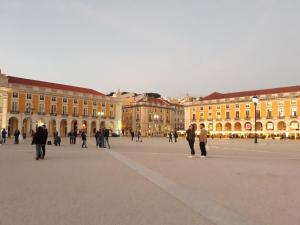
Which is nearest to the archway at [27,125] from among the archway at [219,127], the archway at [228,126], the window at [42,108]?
the window at [42,108]

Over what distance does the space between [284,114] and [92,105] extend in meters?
51.0

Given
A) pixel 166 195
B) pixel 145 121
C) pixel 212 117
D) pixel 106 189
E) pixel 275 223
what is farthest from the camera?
pixel 145 121

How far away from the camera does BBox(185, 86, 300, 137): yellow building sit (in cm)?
8044

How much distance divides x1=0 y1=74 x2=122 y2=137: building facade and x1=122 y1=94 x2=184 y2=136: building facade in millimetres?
16776

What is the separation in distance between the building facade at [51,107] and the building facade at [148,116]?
660 inches

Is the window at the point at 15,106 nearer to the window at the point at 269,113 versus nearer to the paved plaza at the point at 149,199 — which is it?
the window at the point at 269,113

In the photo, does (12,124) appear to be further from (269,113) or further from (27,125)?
(269,113)

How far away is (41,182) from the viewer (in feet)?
25.6

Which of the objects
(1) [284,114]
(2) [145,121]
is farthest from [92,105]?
(1) [284,114]

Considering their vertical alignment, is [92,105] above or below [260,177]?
above

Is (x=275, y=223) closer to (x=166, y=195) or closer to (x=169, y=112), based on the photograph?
(x=166, y=195)

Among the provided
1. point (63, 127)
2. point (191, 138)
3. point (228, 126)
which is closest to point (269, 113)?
point (228, 126)

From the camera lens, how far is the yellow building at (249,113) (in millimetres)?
80438

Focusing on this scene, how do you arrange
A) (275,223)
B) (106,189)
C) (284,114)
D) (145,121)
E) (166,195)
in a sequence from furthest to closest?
(145,121) < (284,114) < (106,189) < (166,195) < (275,223)
